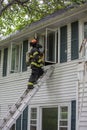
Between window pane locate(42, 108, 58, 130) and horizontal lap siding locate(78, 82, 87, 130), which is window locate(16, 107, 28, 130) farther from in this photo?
horizontal lap siding locate(78, 82, 87, 130)

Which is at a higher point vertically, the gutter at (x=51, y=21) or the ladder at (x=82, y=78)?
the gutter at (x=51, y=21)

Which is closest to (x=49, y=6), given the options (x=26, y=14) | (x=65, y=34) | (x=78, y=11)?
(x=26, y=14)

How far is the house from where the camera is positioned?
13.5 m

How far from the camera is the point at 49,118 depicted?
15.3 metres

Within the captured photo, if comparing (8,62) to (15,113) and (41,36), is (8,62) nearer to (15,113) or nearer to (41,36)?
(41,36)

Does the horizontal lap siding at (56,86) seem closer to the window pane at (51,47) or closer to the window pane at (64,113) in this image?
the window pane at (64,113)

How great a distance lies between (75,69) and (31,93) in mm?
2012

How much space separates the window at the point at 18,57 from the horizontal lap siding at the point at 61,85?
256cm

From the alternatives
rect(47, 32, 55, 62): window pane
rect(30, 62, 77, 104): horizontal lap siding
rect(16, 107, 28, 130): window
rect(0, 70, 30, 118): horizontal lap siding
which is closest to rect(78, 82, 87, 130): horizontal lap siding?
rect(30, 62, 77, 104): horizontal lap siding

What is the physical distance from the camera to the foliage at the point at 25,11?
73.9 ft

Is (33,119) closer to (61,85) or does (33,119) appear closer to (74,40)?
(61,85)

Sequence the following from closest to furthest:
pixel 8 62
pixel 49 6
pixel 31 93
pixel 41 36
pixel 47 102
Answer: pixel 31 93, pixel 47 102, pixel 41 36, pixel 8 62, pixel 49 6

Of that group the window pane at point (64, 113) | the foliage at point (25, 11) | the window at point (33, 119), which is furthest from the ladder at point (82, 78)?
the foliage at point (25, 11)

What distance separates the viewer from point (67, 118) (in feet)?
45.0
